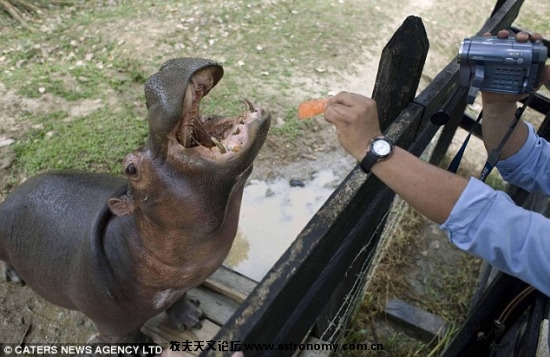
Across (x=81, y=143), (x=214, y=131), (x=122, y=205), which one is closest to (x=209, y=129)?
(x=214, y=131)

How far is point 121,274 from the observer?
1889 millimetres

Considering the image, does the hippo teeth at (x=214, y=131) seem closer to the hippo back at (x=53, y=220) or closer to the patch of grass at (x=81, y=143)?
the hippo back at (x=53, y=220)

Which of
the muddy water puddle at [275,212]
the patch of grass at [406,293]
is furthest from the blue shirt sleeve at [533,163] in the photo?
the muddy water puddle at [275,212]

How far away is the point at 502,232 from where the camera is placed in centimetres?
124

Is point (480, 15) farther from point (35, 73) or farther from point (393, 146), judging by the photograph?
point (393, 146)

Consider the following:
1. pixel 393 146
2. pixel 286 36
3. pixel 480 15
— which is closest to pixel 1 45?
pixel 286 36

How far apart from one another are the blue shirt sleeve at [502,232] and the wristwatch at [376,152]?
24 cm

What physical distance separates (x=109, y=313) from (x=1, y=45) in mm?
4235

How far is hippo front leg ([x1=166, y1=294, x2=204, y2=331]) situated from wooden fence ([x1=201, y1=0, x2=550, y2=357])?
112 centimetres

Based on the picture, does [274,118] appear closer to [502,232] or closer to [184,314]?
[184,314]

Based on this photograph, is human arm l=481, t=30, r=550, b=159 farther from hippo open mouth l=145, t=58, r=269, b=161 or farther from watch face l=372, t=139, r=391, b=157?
hippo open mouth l=145, t=58, r=269, b=161

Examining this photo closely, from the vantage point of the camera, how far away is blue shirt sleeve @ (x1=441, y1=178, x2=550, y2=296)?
4.01 ft

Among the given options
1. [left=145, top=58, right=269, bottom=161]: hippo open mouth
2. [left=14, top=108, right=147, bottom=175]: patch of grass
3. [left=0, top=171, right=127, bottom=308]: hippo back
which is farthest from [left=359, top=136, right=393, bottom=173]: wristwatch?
[left=14, top=108, right=147, bottom=175]: patch of grass

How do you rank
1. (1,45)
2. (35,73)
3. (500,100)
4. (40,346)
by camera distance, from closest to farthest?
(500,100) < (40,346) < (35,73) < (1,45)
